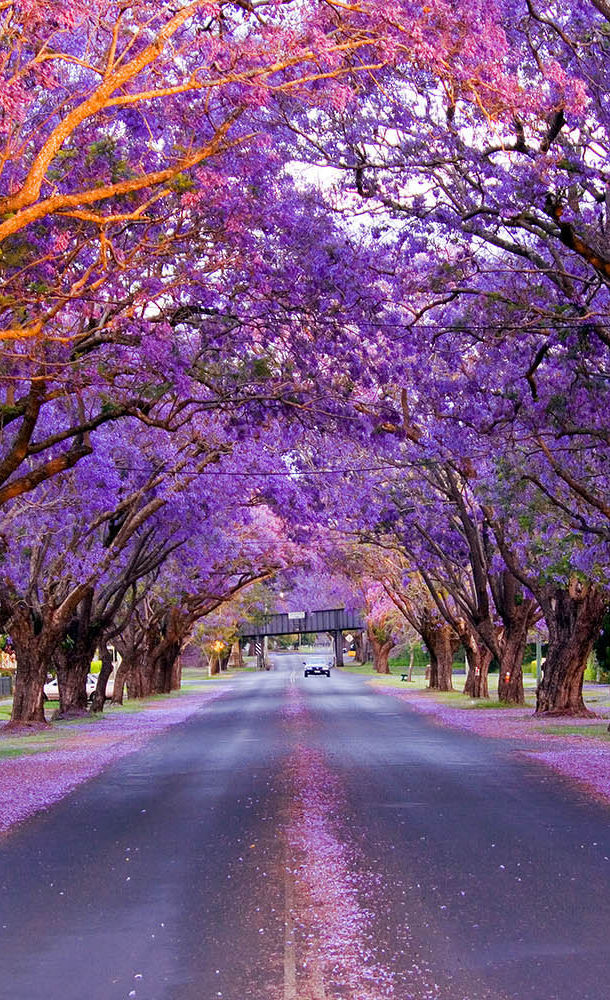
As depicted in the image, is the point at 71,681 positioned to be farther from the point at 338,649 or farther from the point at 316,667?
the point at 338,649

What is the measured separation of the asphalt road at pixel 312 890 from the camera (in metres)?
6.50

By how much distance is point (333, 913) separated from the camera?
26.5 feet

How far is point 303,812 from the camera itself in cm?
1321

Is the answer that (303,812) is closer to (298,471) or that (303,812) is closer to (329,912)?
(329,912)

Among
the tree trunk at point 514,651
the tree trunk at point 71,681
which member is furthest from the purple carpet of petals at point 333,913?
the tree trunk at point 71,681

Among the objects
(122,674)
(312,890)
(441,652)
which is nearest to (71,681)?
(122,674)

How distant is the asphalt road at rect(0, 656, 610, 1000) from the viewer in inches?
256

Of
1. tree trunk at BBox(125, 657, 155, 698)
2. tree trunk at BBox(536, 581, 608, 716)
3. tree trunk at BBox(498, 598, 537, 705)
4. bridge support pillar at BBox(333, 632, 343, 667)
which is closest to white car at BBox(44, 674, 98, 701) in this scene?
tree trunk at BBox(125, 657, 155, 698)

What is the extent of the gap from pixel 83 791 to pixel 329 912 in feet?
28.8

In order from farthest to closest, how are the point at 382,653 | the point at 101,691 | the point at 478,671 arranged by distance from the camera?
the point at 382,653, the point at 478,671, the point at 101,691

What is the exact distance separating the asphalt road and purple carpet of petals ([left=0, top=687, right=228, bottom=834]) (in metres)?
0.47

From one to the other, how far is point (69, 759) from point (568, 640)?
14828 millimetres

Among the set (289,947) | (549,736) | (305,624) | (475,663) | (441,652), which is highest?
(305,624)

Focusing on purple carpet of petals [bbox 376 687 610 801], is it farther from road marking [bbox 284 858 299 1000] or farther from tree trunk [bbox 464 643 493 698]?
road marking [bbox 284 858 299 1000]
